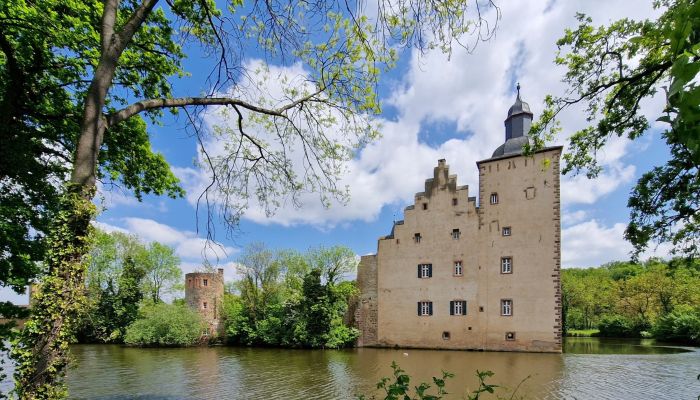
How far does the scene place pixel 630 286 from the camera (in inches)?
1671

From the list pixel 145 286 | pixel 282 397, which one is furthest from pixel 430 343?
pixel 145 286

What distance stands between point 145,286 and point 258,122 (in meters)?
39.1

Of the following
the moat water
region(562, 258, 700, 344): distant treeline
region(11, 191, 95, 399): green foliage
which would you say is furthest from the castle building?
region(11, 191, 95, 399): green foliage

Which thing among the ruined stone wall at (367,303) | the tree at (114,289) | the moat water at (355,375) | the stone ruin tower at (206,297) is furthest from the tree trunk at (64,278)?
A: the tree at (114,289)

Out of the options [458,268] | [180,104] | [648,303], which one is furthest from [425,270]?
[648,303]

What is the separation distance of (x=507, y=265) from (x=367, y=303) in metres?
10.4

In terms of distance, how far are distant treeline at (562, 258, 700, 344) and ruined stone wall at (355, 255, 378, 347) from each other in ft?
68.7

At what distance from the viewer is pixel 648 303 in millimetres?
39906

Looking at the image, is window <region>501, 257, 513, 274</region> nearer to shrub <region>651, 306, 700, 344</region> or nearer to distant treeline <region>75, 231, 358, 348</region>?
distant treeline <region>75, 231, 358, 348</region>

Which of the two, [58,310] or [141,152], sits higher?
[141,152]

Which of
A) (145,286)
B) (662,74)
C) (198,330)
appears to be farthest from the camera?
(145,286)

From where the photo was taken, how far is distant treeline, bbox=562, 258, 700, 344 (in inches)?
1315

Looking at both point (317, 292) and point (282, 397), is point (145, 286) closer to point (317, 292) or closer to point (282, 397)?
point (317, 292)

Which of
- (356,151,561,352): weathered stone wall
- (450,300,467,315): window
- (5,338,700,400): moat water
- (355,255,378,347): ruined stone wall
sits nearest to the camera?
(5,338,700,400): moat water
